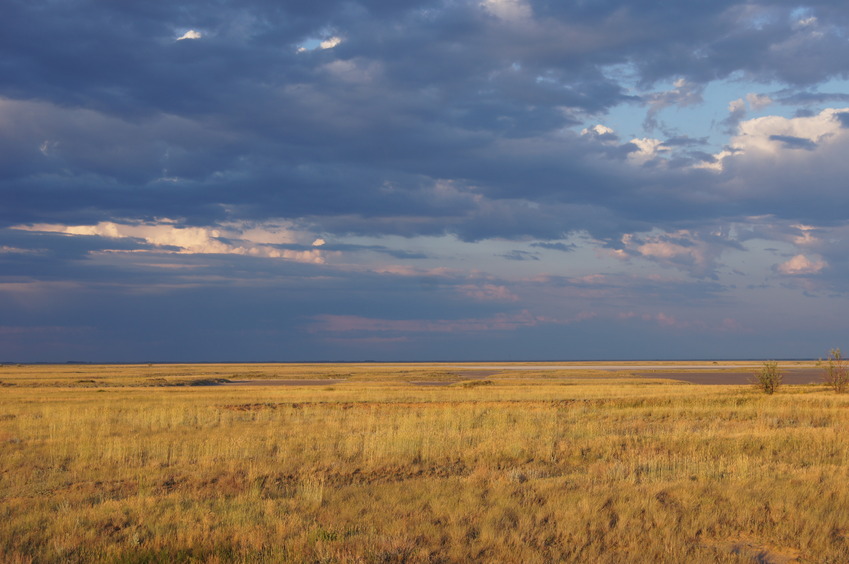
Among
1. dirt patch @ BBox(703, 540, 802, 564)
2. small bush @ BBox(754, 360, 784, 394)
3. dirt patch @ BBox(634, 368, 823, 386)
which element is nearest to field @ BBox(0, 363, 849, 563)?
dirt patch @ BBox(703, 540, 802, 564)

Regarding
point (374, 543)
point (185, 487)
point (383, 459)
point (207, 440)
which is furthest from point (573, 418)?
point (374, 543)

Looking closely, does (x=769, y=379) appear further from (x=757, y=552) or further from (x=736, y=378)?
(x=736, y=378)

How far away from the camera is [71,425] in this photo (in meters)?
24.0

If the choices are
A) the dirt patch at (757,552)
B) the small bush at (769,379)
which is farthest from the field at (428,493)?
the small bush at (769,379)

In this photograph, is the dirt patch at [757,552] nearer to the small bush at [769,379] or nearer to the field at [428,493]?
the field at [428,493]

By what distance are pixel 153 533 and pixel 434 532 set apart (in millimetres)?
4219

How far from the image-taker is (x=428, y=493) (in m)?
12.1

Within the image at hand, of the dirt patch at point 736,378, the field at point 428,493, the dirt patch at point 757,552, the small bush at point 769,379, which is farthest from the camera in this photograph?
the dirt patch at point 736,378

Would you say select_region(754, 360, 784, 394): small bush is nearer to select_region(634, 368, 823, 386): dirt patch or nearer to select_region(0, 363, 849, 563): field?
select_region(0, 363, 849, 563): field

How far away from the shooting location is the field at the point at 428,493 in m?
8.98

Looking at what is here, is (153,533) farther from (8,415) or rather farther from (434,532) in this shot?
(8,415)

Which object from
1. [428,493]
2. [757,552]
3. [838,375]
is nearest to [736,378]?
[838,375]

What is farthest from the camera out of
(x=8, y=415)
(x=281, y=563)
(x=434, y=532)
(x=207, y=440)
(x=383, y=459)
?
(x=8, y=415)

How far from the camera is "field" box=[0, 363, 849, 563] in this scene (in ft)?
29.5
